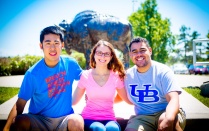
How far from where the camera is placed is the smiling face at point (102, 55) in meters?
3.01

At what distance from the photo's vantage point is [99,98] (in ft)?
9.37

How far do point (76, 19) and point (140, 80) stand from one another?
5.51 meters

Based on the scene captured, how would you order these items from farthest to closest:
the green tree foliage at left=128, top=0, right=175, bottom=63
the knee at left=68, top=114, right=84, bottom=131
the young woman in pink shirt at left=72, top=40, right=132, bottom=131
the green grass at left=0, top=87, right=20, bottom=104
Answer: the green tree foliage at left=128, top=0, right=175, bottom=63, the green grass at left=0, top=87, right=20, bottom=104, the young woman in pink shirt at left=72, top=40, right=132, bottom=131, the knee at left=68, top=114, right=84, bottom=131

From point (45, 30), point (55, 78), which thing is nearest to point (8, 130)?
point (55, 78)

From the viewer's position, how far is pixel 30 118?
99.3 inches

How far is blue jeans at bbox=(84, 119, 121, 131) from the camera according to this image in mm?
2486

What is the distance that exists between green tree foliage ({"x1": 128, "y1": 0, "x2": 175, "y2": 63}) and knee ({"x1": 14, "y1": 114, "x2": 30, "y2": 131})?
23.8 metres

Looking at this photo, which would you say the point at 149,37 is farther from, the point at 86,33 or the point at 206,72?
the point at 86,33

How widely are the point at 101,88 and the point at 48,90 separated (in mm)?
717

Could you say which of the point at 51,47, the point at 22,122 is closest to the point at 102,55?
the point at 51,47

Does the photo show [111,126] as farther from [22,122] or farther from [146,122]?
[22,122]

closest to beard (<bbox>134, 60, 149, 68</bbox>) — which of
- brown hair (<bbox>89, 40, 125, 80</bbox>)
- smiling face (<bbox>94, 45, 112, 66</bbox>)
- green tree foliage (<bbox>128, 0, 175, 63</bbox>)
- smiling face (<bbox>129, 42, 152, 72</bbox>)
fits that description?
smiling face (<bbox>129, 42, 152, 72</bbox>)

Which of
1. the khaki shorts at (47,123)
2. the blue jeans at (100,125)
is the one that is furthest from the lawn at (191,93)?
the khaki shorts at (47,123)

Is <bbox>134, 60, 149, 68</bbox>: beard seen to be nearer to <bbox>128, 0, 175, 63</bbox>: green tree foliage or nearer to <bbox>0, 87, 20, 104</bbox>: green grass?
<bbox>0, 87, 20, 104</bbox>: green grass
